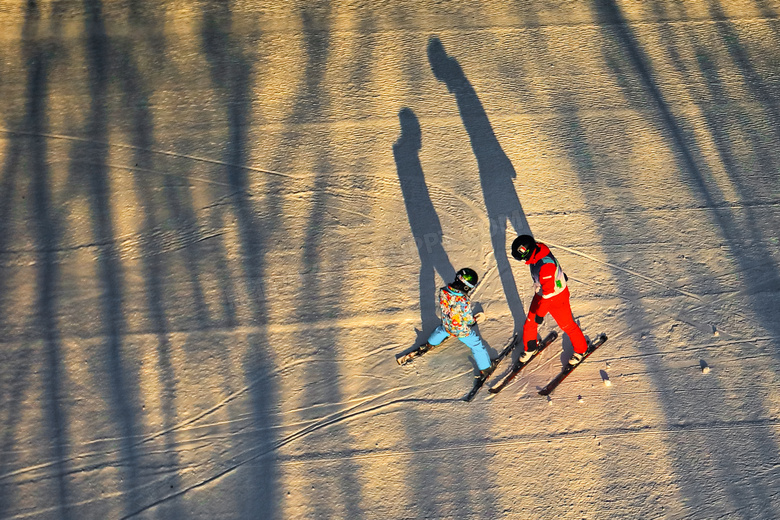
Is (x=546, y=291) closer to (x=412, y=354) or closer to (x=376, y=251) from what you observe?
(x=412, y=354)

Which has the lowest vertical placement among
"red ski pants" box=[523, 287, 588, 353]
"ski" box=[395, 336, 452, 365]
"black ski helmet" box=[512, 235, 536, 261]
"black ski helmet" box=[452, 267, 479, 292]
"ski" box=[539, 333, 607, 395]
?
"ski" box=[539, 333, 607, 395]

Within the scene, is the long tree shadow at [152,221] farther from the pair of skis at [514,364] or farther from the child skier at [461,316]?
the child skier at [461,316]

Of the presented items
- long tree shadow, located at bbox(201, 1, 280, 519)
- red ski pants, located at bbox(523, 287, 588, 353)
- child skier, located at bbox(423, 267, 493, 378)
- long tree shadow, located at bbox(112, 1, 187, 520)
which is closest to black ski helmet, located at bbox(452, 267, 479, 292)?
child skier, located at bbox(423, 267, 493, 378)

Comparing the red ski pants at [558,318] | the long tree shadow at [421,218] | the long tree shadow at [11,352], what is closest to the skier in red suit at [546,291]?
the red ski pants at [558,318]

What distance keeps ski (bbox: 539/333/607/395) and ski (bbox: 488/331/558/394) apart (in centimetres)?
30

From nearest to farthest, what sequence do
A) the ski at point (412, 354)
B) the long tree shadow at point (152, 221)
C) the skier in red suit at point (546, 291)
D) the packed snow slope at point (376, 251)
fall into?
the skier in red suit at point (546, 291), the packed snow slope at point (376, 251), the long tree shadow at point (152, 221), the ski at point (412, 354)

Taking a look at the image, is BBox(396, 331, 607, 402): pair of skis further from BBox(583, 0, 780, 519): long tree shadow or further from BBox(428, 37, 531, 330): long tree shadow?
BBox(583, 0, 780, 519): long tree shadow

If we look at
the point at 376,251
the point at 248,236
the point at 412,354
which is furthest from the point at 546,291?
the point at 248,236

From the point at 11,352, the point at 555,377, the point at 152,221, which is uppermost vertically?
the point at 152,221

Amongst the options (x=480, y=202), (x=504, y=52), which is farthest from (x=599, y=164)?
(x=504, y=52)

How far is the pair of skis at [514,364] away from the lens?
682 centimetres

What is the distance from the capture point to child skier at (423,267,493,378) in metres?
6.18

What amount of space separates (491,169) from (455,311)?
2914 millimetres

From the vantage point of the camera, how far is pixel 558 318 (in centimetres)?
656
